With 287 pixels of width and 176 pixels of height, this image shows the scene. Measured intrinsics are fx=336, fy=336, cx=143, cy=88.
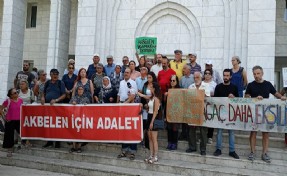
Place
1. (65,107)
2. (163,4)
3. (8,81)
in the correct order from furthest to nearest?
1. (8,81)
2. (163,4)
3. (65,107)

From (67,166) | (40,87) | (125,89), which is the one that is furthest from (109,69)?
(67,166)

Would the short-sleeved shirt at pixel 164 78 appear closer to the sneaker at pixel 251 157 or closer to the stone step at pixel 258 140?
the stone step at pixel 258 140

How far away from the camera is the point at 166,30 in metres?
14.5

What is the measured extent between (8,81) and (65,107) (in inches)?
326

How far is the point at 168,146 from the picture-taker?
29.4 feet

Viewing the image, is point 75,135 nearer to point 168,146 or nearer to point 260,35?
point 168,146

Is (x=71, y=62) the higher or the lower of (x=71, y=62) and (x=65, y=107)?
the higher

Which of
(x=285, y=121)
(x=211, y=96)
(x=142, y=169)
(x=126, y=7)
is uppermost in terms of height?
(x=126, y=7)

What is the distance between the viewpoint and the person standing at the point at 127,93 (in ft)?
28.9

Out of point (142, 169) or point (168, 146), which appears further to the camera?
point (168, 146)

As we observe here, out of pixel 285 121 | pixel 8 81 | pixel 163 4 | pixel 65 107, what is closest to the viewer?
pixel 285 121

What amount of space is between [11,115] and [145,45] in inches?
198

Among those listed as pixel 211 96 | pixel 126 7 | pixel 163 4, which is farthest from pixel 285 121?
pixel 126 7

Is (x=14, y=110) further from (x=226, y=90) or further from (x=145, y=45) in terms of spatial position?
(x=226, y=90)
